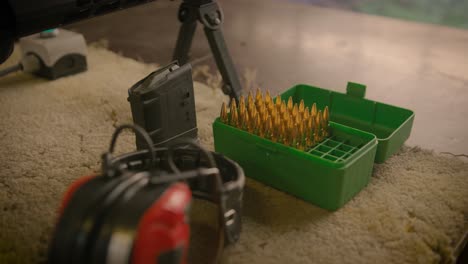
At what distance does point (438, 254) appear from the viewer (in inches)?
32.3

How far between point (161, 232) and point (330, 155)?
1.56 ft

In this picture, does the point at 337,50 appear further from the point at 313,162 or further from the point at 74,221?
the point at 74,221

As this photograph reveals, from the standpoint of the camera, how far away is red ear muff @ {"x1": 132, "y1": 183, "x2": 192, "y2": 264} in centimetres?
60

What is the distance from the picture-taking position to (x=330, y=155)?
0.96 m

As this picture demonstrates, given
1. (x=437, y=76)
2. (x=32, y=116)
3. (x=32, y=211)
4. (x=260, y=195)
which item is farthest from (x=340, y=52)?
(x=32, y=211)

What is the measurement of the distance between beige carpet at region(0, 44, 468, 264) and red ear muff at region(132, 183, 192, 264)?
22 centimetres

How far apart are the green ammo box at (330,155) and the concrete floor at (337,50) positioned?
0.13 meters

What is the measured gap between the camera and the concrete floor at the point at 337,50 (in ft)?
4.73

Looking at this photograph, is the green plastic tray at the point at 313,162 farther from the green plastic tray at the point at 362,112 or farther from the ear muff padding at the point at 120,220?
the ear muff padding at the point at 120,220

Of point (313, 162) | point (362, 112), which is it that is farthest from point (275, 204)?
point (362, 112)

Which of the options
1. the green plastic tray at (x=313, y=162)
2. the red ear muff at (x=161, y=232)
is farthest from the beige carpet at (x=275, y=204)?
the red ear muff at (x=161, y=232)

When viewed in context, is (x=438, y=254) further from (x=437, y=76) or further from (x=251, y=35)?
(x=251, y=35)

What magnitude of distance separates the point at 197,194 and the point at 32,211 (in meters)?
0.34

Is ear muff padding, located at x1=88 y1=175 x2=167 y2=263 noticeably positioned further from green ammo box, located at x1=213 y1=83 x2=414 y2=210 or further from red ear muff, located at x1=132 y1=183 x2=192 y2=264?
green ammo box, located at x1=213 y1=83 x2=414 y2=210
